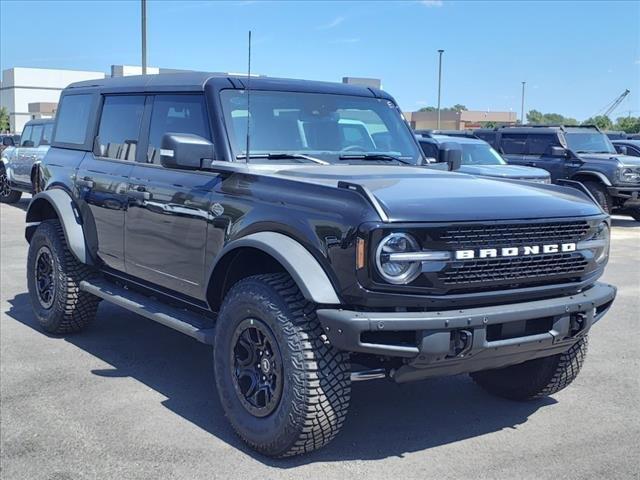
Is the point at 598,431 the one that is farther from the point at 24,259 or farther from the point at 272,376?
the point at 24,259

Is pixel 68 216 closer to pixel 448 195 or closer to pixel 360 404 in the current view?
pixel 360 404

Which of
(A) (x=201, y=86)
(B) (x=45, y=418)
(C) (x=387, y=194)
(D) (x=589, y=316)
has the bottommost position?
(B) (x=45, y=418)

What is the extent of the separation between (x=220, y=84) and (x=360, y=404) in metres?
2.23

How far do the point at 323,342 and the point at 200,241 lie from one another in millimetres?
1219

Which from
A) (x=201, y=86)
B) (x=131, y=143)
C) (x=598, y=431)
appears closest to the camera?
(x=598, y=431)

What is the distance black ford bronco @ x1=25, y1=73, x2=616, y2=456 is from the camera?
354cm

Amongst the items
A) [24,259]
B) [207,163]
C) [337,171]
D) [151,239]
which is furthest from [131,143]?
[24,259]

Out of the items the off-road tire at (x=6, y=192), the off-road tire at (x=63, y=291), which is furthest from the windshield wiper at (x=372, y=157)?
the off-road tire at (x=6, y=192)

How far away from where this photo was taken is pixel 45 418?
4477 millimetres

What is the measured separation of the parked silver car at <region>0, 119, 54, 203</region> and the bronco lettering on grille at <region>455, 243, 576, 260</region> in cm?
1376

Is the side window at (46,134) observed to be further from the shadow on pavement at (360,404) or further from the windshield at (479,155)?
the shadow on pavement at (360,404)

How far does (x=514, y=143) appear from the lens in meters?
17.1

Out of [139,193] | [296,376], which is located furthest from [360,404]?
[139,193]

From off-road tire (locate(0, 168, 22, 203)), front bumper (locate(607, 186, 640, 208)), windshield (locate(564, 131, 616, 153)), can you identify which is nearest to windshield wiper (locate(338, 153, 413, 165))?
front bumper (locate(607, 186, 640, 208))
